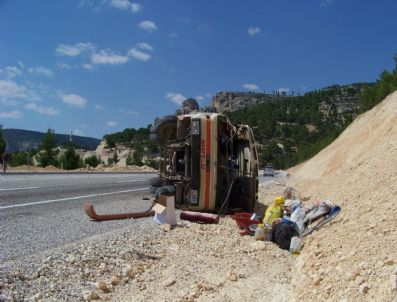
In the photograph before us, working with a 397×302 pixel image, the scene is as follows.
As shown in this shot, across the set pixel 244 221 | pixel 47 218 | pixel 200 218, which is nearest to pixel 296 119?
pixel 200 218

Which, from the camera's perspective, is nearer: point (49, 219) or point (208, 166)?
point (49, 219)

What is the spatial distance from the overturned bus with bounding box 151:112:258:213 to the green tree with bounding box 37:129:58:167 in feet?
136

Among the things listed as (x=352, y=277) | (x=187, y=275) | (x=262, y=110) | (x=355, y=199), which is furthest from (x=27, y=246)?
(x=262, y=110)

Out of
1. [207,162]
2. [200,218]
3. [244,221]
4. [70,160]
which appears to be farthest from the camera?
[70,160]

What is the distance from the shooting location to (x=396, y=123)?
21.6 metres

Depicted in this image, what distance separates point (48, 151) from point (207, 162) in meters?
45.5

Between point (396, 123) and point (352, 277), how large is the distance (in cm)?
1963

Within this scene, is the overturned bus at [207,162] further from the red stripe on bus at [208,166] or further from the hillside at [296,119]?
the hillside at [296,119]

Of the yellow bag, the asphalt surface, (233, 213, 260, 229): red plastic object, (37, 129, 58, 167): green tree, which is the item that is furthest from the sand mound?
(37, 129, 58, 167): green tree

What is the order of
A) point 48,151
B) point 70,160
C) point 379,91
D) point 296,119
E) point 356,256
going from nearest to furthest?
point 356,256
point 379,91
point 70,160
point 48,151
point 296,119

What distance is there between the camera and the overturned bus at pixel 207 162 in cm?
909

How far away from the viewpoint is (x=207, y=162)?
29.8 feet

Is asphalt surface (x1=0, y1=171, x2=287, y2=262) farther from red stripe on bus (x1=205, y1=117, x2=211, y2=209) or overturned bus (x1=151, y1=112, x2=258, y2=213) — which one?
red stripe on bus (x1=205, y1=117, x2=211, y2=209)

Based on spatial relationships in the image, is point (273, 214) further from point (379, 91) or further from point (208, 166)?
point (379, 91)
